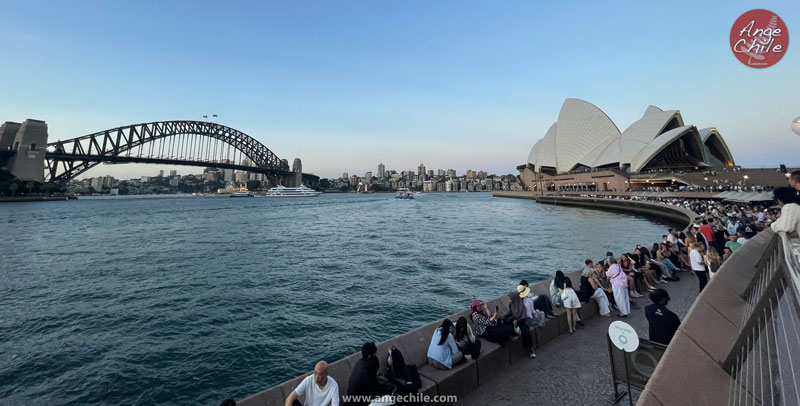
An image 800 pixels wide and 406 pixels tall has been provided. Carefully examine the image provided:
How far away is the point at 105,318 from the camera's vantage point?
7586 mm

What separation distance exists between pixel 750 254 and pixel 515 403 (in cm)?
539

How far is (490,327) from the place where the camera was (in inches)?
164

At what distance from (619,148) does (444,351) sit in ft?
185

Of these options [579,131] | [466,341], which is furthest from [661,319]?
[579,131]

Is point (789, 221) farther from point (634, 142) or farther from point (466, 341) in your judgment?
point (634, 142)

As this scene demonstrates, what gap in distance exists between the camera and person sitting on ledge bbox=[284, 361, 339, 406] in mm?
2869

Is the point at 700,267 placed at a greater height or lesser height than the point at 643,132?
lesser

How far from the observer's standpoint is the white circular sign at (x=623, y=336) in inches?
105

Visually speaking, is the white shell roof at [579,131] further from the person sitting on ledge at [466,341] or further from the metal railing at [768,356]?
the person sitting on ledge at [466,341]

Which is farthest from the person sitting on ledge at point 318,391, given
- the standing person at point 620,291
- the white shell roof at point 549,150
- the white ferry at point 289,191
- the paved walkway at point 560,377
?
the white ferry at point 289,191

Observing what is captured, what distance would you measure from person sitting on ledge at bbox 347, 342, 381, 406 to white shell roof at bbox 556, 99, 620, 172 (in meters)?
61.0

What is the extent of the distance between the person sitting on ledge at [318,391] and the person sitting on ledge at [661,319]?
3174 millimetres

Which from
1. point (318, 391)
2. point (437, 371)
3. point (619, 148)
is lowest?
point (437, 371)

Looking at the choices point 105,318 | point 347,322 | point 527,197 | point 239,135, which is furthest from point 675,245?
point 239,135
